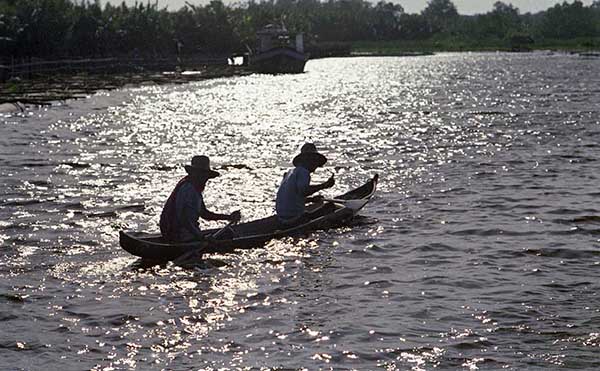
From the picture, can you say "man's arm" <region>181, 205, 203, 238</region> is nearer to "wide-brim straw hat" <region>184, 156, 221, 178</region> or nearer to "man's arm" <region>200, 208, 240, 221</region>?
"man's arm" <region>200, 208, 240, 221</region>

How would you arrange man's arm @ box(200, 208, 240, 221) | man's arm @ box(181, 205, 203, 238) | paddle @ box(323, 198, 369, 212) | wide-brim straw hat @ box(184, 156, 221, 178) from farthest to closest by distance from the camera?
paddle @ box(323, 198, 369, 212) → man's arm @ box(200, 208, 240, 221) → man's arm @ box(181, 205, 203, 238) → wide-brim straw hat @ box(184, 156, 221, 178)

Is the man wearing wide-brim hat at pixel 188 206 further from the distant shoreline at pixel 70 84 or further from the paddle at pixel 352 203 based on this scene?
the distant shoreline at pixel 70 84

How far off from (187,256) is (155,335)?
3526 mm

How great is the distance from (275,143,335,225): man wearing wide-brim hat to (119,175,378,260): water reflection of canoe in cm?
25

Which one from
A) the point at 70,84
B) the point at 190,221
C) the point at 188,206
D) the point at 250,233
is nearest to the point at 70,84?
the point at 70,84

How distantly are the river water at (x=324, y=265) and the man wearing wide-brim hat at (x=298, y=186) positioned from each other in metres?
0.53

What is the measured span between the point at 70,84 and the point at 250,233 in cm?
5243

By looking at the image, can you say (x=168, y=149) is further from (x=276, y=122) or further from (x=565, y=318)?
(x=565, y=318)

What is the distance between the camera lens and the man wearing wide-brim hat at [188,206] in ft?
47.9

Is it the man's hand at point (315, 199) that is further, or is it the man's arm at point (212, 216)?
the man's hand at point (315, 199)

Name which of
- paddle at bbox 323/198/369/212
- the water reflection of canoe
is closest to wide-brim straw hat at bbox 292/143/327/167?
the water reflection of canoe

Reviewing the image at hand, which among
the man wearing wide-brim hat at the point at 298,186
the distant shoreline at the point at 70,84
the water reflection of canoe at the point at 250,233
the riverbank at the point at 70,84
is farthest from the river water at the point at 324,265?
the riverbank at the point at 70,84

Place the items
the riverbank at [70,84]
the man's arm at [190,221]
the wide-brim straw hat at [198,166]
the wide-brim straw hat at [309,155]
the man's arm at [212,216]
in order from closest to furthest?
the wide-brim straw hat at [198,166] < the man's arm at [190,221] < the man's arm at [212,216] < the wide-brim straw hat at [309,155] < the riverbank at [70,84]

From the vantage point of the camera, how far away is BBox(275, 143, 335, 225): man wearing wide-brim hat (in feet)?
54.2
